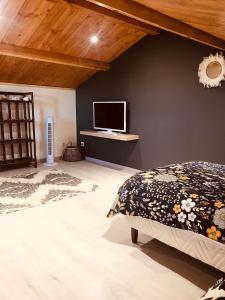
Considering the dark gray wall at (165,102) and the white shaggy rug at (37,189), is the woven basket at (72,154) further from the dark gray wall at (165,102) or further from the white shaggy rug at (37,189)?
the white shaggy rug at (37,189)

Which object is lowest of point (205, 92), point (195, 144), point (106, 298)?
point (106, 298)

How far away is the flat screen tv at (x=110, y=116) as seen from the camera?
4.67m

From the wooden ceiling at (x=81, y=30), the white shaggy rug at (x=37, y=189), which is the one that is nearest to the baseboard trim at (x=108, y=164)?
the white shaggy rug at (x=37, y=189)

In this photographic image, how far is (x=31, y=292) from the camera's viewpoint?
1.70 m

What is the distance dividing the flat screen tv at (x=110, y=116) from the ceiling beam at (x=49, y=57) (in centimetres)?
78

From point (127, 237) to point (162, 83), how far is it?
2729mm

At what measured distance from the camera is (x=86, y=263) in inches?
79.8

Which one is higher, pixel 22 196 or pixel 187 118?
pixel 187 118

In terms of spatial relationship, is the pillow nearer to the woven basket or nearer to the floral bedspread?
the floral bedspread

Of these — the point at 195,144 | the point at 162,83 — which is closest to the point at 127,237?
the point at 195,144

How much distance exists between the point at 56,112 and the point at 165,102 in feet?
9.00

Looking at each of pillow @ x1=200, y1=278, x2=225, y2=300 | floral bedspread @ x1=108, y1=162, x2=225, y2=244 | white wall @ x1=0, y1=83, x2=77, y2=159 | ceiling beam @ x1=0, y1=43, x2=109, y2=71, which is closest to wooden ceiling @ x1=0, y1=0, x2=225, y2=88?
ceiling beam @ x1=0, y1=43, x2=109, y2=71

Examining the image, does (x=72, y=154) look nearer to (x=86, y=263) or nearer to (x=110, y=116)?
(x=110, y=116)

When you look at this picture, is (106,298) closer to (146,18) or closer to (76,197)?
(76,197)
